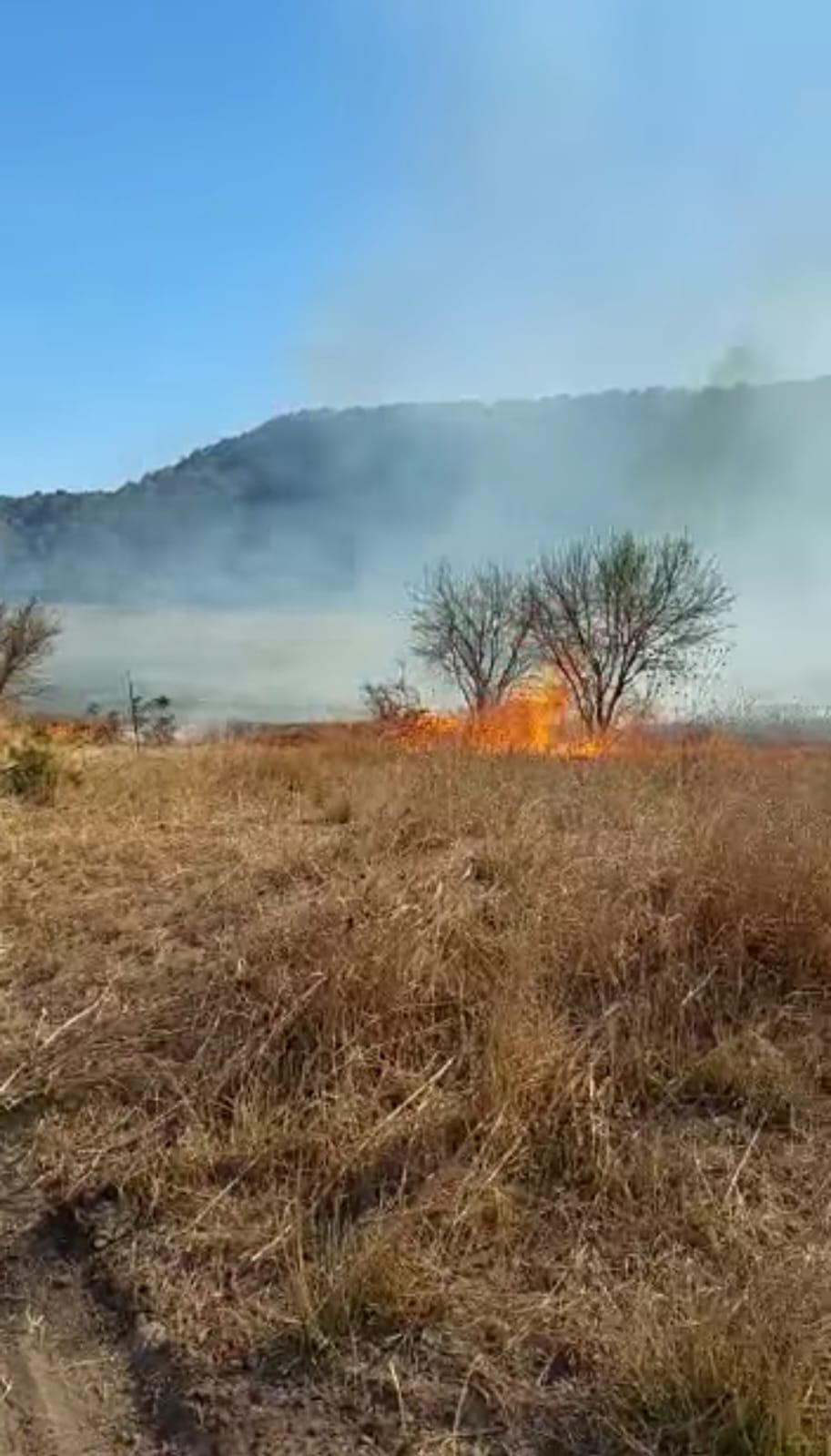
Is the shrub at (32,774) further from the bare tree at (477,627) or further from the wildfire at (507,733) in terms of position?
the bare tree at (477,627)

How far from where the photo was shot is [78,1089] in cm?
363

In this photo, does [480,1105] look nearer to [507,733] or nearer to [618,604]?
[507,733]

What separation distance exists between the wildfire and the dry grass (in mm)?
3393

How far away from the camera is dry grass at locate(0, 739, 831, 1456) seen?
247cm

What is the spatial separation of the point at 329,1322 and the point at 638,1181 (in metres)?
0.95

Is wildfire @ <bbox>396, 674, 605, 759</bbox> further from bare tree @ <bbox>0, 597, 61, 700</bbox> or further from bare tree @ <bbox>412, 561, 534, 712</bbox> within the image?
bare tree @ <bbox>412, 561, 534, 712</bbox>

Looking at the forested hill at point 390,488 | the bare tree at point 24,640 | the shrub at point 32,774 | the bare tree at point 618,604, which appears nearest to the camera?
the shrub at point 32,774

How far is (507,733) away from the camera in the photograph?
10.3 metres

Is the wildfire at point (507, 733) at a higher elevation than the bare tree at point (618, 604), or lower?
lower

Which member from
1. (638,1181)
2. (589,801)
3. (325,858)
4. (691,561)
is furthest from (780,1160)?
(691,561)

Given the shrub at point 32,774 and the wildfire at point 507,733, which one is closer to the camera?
the shrub at point 32,774

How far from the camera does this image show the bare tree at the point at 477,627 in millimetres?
43125

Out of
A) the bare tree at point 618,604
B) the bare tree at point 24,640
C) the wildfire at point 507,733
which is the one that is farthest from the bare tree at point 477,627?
the wildfire at point 507,733

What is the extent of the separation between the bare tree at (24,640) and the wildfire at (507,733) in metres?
14.0
